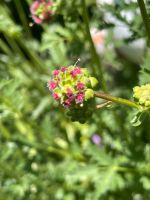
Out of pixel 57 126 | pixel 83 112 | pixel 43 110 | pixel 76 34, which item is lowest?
pixel 57 126

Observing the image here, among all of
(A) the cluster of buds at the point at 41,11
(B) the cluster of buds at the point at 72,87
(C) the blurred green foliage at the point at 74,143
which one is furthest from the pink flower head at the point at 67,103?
(A) the cluster of buds at the point at 41,11

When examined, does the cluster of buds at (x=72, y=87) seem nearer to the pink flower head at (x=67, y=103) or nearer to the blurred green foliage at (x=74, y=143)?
the pink flower head at (x=67, y=103)

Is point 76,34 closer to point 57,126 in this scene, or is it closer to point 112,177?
point 112,177

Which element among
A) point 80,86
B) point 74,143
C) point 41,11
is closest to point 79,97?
point 80,86

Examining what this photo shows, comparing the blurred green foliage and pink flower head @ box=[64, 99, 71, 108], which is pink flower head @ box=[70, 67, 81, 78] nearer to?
pink flower head @ box=[64, 99, 71, 108]

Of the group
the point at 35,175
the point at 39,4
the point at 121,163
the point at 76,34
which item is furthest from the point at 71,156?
the point at 39,4
